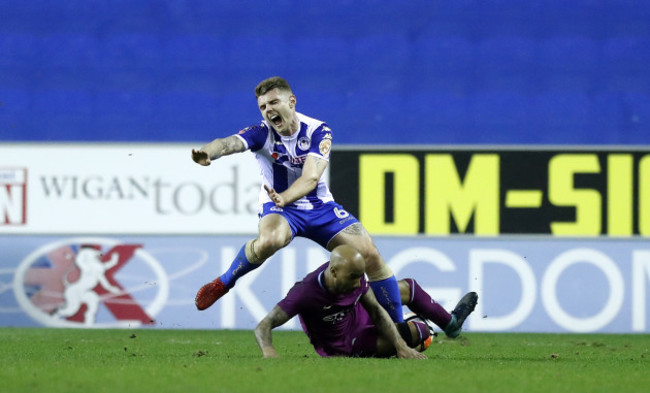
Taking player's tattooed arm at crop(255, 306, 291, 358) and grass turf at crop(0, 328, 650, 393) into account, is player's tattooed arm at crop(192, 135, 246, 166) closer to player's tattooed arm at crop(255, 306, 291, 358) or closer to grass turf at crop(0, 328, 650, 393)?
player's tattooed arm at crop(255, 306, 291, 358)

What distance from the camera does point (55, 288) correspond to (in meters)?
10.8

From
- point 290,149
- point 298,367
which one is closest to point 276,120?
point 290,149

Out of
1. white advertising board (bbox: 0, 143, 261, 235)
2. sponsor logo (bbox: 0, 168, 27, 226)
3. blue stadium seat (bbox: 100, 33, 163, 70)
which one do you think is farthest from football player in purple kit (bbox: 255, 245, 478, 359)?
blue stadium seat (bbox: 100, 33, 163, 70)

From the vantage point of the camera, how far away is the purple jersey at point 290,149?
24.8 feet

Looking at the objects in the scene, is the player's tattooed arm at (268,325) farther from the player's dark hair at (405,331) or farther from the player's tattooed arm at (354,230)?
the player's tattooed arm at (354,230)

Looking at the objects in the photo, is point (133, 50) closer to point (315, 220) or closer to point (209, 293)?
point (315, 220)

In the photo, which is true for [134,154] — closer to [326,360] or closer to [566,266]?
[566,266]

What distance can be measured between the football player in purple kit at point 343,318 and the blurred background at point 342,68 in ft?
14.2

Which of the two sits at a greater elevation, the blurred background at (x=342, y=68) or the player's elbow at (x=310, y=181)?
the blurred background at (x=342, y=68)

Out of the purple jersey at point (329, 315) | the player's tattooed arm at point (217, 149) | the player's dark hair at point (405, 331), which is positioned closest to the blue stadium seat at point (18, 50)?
the player's tattooed arm at point (217, 149)

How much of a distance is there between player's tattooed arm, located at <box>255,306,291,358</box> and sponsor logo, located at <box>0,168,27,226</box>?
478 cm

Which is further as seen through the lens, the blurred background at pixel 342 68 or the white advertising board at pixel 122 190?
the blurred background at pixel 342 68

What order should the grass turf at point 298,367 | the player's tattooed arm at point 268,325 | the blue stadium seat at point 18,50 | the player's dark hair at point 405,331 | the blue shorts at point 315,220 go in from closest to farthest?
the grass turf at point 298,367 < the player's tattooed arm at point 268,325 < the player's dark hair at point 405,331 < the blue shorts at point 315,220 < the blue stadium seat at point 18,50

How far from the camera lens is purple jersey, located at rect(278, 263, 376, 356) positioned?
22.1 ft
